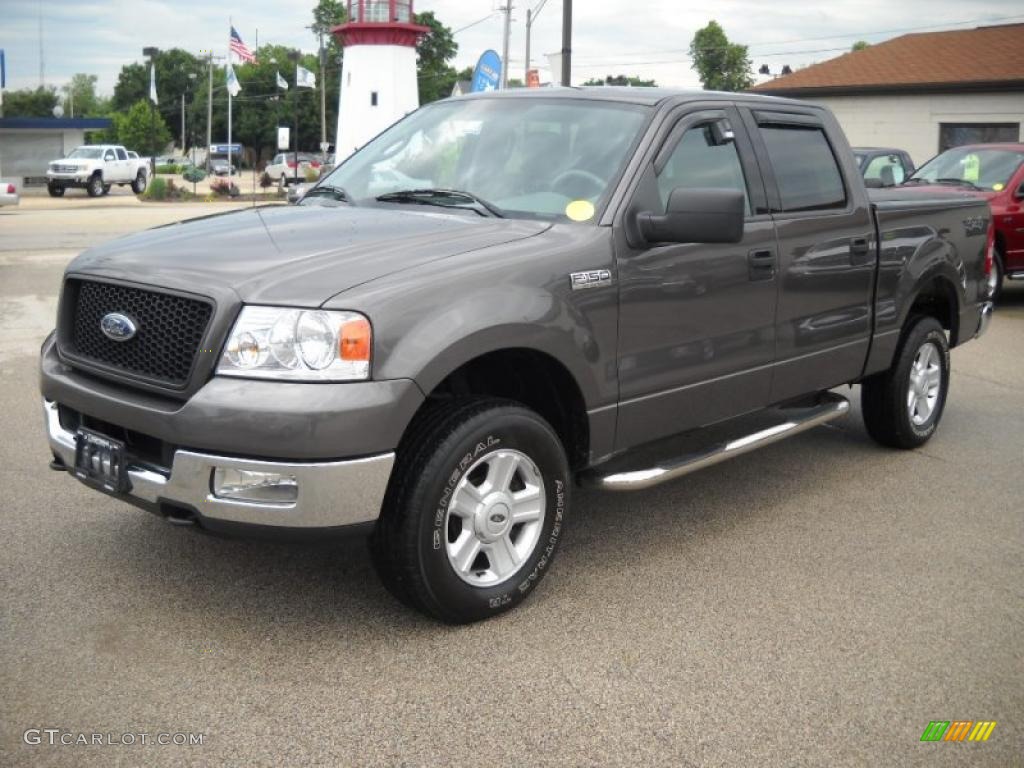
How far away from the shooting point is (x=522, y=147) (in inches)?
189

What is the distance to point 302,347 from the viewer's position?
3510 mm

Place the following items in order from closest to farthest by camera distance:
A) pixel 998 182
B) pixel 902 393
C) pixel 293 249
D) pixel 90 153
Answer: pixel 293 249 → pixel 902 393 → pixel 998 182 → pixel 90 153

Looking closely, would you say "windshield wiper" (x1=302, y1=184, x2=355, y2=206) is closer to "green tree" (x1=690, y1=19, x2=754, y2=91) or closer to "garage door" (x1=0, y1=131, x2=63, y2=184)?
"garage door" (x1=0, y1=131, x2=63, y2=184)

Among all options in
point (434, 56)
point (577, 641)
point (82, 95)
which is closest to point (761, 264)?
point (577, 641)

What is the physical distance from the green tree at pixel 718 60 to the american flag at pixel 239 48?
4086 cm

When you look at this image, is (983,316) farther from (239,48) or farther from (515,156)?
(239,48)

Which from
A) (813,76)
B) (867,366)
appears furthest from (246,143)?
(867,366)

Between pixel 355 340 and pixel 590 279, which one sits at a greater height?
pixel 590 279

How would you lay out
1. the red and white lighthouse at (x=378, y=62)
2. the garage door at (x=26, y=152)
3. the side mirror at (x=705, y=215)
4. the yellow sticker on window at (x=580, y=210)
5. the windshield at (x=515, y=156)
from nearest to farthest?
Answer: 1. the side mirror at (x=705, y=215)
2. the yellow sticker on window at (x=580, y=210)
3. the windshield at (x=515, y=156)
4. the red and white lighthouse at (x=378, y=62)
5. the garage door at (x=26, y=152)

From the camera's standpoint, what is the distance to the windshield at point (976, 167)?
13.1 m

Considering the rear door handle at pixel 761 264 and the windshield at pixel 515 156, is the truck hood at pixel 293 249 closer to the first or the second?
the windshield at pixel 515 156

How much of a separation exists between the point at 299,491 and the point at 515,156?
6.42 feet

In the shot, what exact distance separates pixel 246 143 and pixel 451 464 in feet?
381

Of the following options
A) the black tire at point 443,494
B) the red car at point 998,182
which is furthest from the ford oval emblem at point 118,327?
the red car at point 998,182
